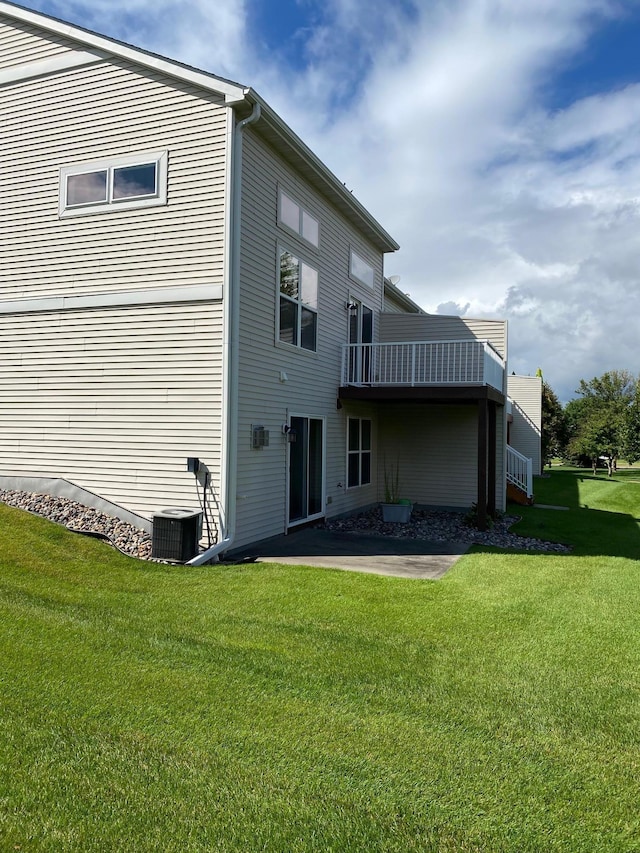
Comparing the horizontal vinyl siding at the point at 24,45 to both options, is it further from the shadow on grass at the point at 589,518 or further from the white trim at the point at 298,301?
the shadow on grass at the point at 589,518

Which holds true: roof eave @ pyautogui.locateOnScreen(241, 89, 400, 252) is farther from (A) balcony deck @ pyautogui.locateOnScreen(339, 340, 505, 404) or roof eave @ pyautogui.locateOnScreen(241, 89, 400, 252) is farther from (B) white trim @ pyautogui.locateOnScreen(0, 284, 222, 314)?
(A) balcony deck @ pyautogui.locateOnScreen(339, 340, 505, 404)

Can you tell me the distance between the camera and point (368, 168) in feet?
51.8

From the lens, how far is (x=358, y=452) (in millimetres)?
12547

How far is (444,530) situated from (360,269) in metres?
5.93

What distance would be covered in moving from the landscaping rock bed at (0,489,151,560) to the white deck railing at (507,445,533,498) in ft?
33.2

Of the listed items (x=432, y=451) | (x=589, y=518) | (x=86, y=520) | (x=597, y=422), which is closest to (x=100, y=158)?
(x=86, y=520)

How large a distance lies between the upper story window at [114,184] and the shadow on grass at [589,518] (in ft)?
26.7

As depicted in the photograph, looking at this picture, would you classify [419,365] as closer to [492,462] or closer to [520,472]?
[492,462]

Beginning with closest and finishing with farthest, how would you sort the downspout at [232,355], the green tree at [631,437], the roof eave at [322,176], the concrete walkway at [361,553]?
the concrete walkway at [361,553] < the downspout at [232,355] < the roof eave at [322,176] < the green tree at [631,437]

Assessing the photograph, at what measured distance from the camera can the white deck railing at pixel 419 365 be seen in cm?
1083

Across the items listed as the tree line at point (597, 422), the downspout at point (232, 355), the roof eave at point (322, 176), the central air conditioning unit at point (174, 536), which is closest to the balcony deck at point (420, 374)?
the roof eave at point (322, 176)

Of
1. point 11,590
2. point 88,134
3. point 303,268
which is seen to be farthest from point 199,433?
point 88,134

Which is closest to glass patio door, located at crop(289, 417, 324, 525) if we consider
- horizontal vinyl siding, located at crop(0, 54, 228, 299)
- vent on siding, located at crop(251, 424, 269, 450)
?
vent on siding, located at crop(251, 424, 269, 450)

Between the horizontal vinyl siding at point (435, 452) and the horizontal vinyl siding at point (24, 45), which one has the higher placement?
the horizontal vinyl siding at point (24, 45)
